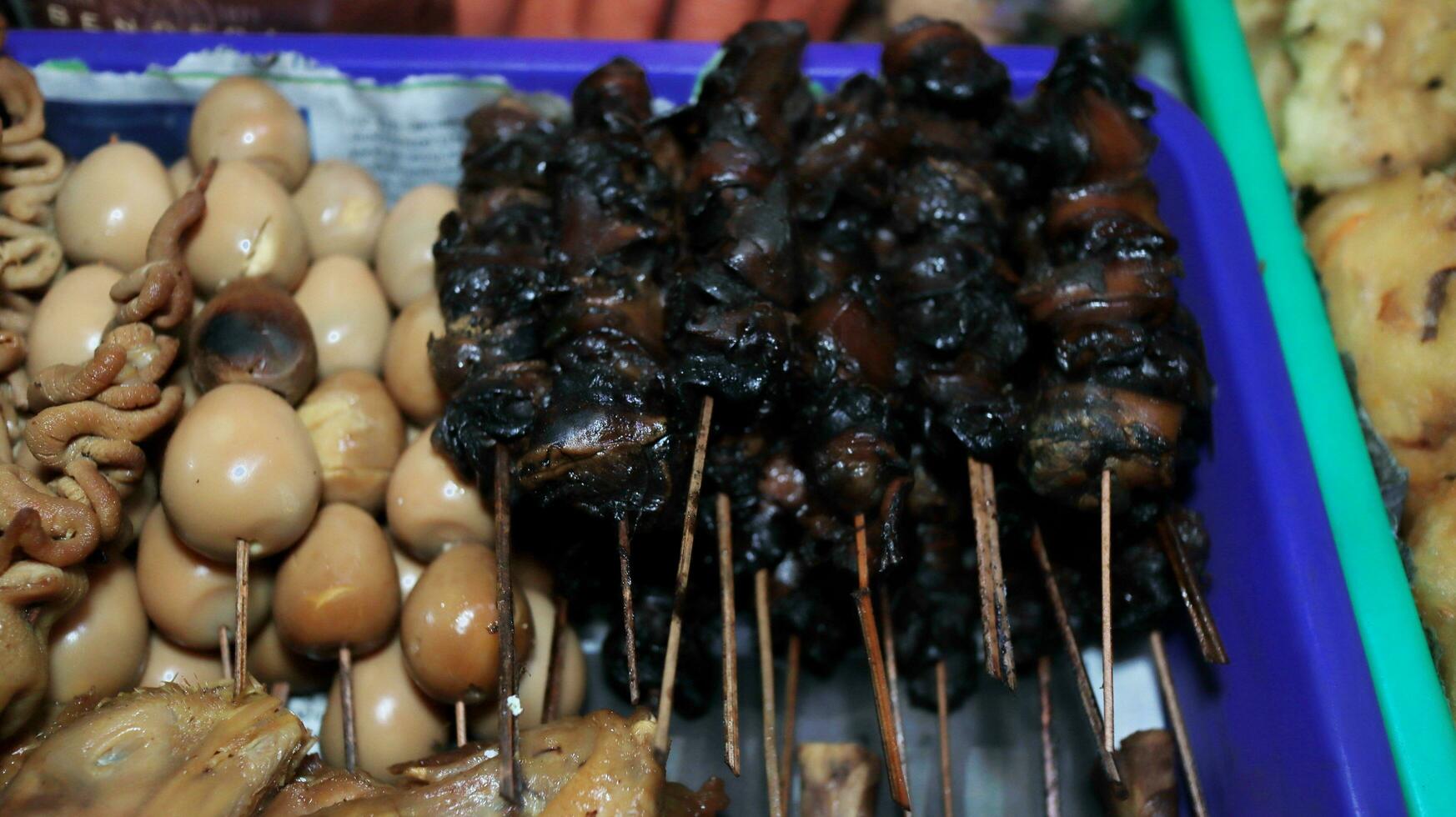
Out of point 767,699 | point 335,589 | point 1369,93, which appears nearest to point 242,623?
point 335,589

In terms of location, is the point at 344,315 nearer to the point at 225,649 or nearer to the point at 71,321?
the point at 71,321

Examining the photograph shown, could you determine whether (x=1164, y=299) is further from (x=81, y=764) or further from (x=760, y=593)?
(x=81, y=764)

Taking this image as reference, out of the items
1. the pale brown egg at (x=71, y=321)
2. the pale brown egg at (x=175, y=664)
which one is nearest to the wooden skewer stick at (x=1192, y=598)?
the pale brown egg at (x=175, y=664)

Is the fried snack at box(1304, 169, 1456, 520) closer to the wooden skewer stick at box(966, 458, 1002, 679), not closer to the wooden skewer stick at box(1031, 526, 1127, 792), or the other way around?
the wooden skewer stick at box(1031, 526, 1127, 792)

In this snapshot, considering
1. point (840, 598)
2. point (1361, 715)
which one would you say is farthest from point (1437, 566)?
point (840, 598)

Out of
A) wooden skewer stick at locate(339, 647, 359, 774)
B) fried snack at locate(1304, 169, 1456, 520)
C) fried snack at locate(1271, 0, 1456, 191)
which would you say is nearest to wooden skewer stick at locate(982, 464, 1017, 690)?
fried snack at locate(1304, 169, 1456, 520)
